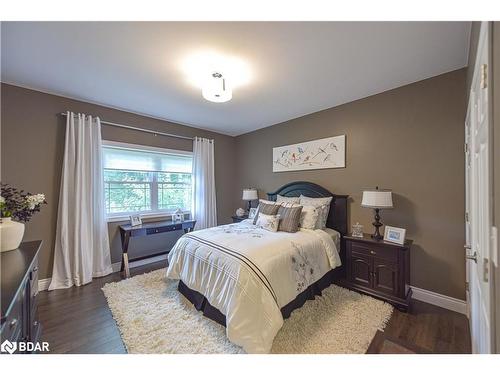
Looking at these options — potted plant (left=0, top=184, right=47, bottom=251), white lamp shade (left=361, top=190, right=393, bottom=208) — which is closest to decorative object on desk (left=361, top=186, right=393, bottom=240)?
white lamp shade (left=361, top=190, right=393, bottom=208)

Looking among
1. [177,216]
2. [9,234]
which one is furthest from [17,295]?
[177,216]

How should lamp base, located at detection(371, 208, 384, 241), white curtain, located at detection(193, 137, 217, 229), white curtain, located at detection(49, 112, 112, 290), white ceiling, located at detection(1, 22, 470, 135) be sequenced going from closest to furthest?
white ceiling, located at detection(1, 22, 470, 135), lamp base, located at detection(371, 208, 384, 241), white curtain, located at detection(49, 112, 112, 290), white curtain, located at detection(193, 137, 217, 229)

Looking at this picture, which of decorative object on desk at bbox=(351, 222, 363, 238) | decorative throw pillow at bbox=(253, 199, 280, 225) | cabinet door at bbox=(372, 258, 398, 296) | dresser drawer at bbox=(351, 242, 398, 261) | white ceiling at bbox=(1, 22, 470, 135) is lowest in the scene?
cabinet door at bbox=(372, 258, 398, 296)

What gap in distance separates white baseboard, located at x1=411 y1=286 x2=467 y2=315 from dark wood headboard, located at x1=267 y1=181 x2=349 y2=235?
3.24 feet

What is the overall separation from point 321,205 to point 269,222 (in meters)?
0.80

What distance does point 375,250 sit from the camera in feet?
7.72

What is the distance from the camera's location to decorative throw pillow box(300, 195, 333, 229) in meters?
2.87

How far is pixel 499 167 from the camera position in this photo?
806 millimetres

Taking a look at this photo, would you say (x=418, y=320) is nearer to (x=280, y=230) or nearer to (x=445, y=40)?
(x=280, y=230)

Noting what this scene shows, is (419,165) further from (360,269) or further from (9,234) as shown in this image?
(9,234)

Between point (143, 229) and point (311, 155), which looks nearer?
point (143, 229)

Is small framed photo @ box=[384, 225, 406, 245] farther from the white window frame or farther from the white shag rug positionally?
the white window frame

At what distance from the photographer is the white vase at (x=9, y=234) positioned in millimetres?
1496

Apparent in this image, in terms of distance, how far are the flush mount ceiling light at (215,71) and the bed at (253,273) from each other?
5.11 ft
